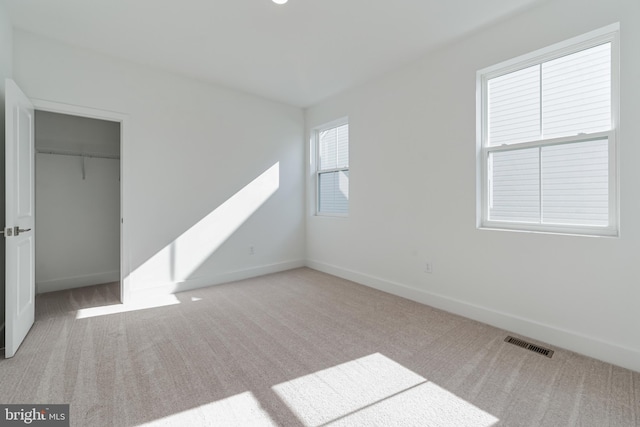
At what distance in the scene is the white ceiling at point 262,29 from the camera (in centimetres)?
245

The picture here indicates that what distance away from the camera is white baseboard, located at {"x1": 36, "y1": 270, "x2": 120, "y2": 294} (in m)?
3.70

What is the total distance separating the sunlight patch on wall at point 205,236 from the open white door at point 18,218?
99cm

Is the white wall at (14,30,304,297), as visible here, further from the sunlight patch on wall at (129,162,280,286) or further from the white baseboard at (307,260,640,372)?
the white baseboard at (307,260,640,372)

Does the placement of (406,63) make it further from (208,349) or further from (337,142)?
(208,349)

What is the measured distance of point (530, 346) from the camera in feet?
7.69

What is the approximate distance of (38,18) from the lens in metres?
2.62

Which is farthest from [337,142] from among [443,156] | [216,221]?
[216,221]

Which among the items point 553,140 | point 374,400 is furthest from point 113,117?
point 553,140

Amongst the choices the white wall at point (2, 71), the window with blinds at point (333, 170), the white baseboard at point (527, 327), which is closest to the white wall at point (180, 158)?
the white wall at point (2, 71)

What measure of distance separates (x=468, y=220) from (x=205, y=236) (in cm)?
329

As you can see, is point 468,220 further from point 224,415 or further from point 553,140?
point 224,415

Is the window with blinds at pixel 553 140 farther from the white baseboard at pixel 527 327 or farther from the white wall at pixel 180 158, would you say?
the white wall at pixel 180 158

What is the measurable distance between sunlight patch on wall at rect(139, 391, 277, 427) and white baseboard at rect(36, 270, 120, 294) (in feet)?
11.2

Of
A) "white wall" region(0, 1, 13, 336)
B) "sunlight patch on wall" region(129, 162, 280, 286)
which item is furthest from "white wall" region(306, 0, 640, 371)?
"white wall" region(0, 1, 13, 336)
